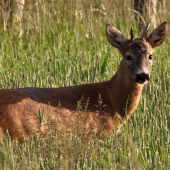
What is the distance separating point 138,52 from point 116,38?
0.55 metres

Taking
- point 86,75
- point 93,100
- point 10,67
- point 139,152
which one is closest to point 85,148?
point 139,152

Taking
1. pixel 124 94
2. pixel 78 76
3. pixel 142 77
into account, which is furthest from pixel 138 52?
pixel 78 76

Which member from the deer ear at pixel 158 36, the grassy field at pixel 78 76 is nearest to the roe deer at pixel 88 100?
the deer ear at pixel 158 36

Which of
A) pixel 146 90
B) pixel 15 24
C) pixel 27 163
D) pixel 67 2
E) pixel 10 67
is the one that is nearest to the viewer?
pixel 27 163

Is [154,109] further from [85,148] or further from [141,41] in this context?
[85,148]

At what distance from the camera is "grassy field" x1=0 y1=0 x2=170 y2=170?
3.24 meters

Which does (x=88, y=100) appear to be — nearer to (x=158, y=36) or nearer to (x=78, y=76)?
(x=158, y=36)

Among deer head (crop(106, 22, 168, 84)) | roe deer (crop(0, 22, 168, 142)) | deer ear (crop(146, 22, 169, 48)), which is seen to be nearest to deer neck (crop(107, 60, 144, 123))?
roe deer (crop(0, 22, 168, 142))

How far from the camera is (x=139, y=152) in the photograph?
11.1 feet

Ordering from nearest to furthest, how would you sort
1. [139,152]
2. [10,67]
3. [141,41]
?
[139,152] < [141,41] < [10,67]

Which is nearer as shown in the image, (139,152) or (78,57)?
(139,152)

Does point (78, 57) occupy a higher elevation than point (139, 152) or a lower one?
higher

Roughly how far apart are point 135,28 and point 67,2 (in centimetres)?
154

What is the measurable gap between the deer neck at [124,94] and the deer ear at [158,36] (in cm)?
48
